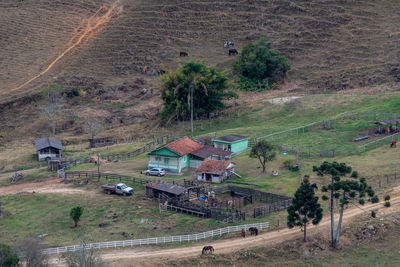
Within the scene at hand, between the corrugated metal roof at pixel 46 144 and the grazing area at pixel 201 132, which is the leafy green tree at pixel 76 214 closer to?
the grazing area at pixel 201 132

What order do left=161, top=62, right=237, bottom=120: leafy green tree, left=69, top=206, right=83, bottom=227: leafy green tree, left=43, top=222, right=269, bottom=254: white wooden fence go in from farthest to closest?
1. left=161, top=62, right=237, bottom=120: leafy green tree
2. left=69, top=206, right=83, bottom=227: leafy green tree
3. left=43, top=222, right=269, bottom=254: white wooden fence

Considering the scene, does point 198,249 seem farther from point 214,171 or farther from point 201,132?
point 201,132

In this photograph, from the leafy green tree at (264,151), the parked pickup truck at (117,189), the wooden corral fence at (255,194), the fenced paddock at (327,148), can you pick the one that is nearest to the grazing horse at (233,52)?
the fenced paddock at (327,148)

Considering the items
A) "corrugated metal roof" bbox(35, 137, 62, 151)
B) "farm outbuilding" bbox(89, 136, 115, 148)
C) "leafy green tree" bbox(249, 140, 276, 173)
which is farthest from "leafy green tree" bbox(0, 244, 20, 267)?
"farm outbuilding" bbox(89, 136, 115, 148)

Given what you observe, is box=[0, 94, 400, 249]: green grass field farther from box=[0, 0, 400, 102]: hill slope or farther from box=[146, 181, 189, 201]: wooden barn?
box=[0, 0, 400, 102]: hill slope

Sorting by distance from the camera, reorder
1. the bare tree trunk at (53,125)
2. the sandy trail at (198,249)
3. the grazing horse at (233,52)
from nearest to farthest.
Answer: the sandy trail at (198,249), the bare tree trunk at (53,125), the grazing horse at (233,52)

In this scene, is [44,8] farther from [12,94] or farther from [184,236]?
[184,236]

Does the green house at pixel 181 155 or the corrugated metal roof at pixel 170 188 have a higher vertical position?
the green house at pixel 181 155
